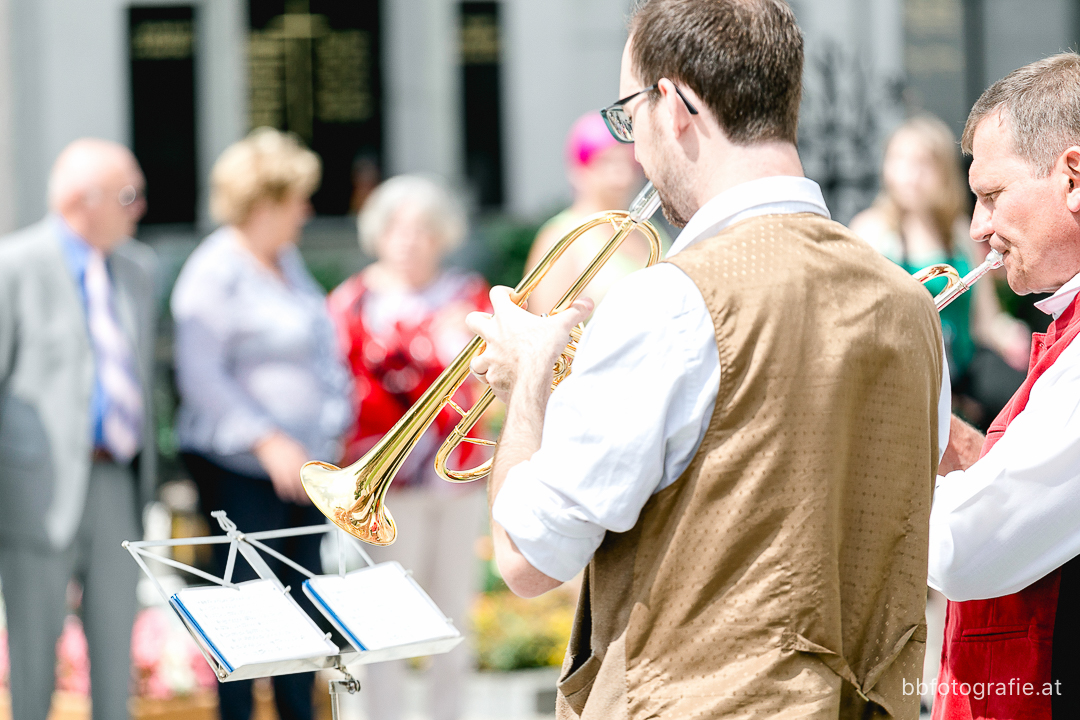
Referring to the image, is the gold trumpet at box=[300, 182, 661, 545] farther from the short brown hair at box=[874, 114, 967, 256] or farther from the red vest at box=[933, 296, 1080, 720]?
the short brown hair at box=[874, 114, 967, 256]

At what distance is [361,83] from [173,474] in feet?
12.2

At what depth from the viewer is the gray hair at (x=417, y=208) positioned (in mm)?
5008

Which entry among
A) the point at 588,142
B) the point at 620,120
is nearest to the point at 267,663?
the point at 620,120

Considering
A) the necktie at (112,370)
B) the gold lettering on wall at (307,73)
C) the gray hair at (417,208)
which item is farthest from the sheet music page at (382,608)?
the gold lettering on wall at (307,73)

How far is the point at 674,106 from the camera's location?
170 cm

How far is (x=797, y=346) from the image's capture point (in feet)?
Result: 5.27

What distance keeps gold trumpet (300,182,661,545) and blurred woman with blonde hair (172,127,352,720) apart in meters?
2.18

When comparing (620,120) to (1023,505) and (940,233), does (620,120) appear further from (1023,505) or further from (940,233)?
(940,233)

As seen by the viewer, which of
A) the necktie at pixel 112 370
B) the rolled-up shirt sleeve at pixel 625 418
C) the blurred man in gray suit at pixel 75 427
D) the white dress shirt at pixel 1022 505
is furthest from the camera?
the necktie at pixel 112 370

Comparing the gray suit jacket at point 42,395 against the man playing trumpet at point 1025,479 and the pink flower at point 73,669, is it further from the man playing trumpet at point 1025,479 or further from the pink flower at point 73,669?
the man playing trumpet at point 1025,479

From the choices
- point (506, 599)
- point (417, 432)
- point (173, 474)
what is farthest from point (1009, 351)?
point (173, 474)

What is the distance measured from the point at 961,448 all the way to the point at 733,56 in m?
0.92

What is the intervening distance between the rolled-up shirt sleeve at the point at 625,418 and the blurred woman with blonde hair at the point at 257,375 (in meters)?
2.93

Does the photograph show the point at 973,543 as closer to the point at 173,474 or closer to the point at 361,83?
the point at 173,474
